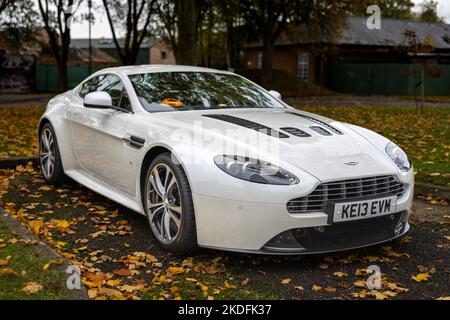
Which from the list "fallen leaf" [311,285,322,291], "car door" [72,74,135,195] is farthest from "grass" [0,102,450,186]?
"fallen leaf" [311,285,322,291]

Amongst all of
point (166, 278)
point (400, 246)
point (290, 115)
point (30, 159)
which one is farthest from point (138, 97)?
point (30, 159)

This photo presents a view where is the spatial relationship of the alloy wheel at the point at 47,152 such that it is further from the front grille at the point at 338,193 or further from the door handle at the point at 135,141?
the front grille at the point at 338,193

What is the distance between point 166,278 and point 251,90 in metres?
2.57

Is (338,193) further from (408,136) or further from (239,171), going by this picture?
(408,136)

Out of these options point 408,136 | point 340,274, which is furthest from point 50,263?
point 408,136

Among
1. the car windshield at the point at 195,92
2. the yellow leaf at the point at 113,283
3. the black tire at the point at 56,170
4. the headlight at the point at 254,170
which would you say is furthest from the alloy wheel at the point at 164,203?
the black tire at the point at 56,170

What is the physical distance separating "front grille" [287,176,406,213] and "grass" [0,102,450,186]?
2.85 meters

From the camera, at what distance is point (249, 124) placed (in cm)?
453

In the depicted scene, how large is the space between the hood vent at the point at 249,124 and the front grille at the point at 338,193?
657 mm

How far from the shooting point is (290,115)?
201 inches

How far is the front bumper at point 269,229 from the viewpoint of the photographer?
3.74 metres

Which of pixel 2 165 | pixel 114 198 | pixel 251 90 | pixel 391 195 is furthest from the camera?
pixel 2 165

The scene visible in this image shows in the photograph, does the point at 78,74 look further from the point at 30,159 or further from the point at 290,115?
the point at 290,115

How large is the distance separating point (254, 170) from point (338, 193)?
0.59 m
